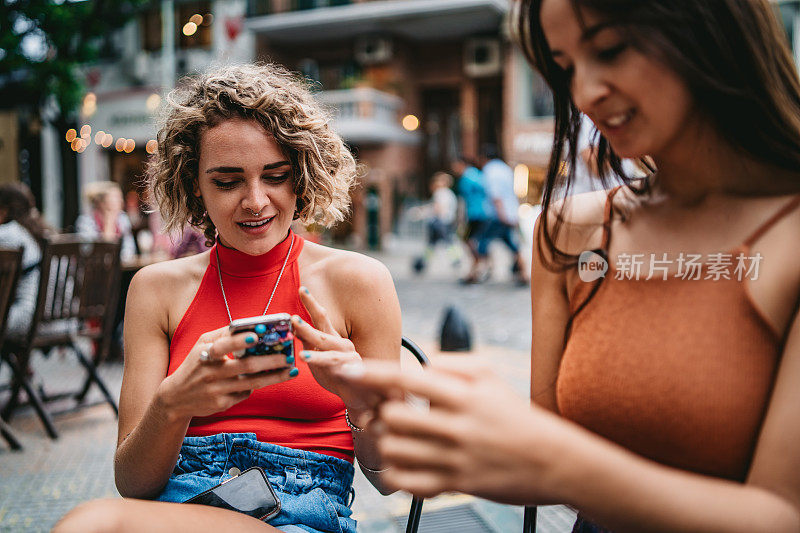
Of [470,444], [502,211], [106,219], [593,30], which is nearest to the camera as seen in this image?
[470,444]

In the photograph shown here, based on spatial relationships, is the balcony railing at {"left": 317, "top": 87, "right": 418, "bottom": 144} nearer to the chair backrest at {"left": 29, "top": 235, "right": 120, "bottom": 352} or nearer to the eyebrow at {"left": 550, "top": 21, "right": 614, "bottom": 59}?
the chair backrest at {"left": 29, "top": 235, "right": 120, "bottom": 352}

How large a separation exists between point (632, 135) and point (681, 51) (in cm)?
14

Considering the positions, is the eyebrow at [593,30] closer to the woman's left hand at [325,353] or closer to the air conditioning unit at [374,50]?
the woman's left hand at [325,353]

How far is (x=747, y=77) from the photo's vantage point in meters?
1.00

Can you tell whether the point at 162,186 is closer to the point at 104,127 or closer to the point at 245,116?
the point at 245,116

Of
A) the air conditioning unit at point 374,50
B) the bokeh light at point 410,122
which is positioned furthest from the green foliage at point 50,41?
the bokeh light at point 410,122

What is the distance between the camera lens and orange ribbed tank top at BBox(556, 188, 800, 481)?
992 millimetres

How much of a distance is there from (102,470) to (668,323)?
3577 millimetres

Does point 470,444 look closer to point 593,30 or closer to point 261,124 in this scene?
point 593,30

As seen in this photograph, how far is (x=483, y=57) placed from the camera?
60.6 feet

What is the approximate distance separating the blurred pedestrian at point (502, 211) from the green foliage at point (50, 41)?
905 cm

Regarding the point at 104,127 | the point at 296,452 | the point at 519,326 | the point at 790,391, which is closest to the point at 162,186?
the point at 296,452

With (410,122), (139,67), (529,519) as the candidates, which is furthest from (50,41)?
(529,519)

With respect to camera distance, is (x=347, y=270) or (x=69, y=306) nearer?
(x=347, y=270)
